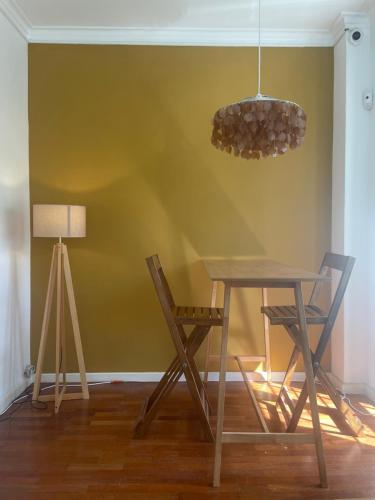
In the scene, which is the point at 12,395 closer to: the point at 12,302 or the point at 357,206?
the point at 12,302

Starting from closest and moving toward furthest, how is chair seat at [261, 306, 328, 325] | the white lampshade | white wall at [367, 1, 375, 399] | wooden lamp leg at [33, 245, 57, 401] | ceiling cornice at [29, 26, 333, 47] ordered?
chair seat at [261, 306, 328, 325]
the white lampshade
wooden lamp leg at [33, 245, 57, 401]
white wall at [367, 1, 375, 399]
ceiling cornice at [29, 26, 333, 47]

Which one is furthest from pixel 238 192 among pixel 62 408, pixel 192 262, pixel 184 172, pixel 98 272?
pixel 62 408

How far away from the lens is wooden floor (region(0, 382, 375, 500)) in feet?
5.72

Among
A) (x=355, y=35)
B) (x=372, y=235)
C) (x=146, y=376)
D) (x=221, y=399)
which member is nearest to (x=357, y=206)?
(x=372, y=235)

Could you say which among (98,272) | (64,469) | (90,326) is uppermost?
(98,272)

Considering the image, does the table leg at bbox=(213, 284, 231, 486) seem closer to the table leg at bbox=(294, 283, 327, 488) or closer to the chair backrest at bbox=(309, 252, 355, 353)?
the table leg at bbox=(294, 283, 327, 488)

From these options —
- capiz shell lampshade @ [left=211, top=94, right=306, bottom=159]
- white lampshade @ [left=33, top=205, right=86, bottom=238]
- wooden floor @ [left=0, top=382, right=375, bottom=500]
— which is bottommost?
wooden floor @ [left=0, top=382, right=375, bottom=500]

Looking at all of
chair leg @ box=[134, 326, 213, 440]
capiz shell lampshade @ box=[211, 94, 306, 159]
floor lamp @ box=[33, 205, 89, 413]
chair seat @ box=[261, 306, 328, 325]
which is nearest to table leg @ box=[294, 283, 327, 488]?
chair seat @ box=[261, 306, 328, 325]

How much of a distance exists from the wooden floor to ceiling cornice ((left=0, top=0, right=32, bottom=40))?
2.78 metres

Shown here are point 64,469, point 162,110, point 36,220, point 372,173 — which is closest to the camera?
point 64,469

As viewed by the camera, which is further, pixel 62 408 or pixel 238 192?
pixel 238 192

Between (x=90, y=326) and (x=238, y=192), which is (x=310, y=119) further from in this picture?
(x=90, y=326)

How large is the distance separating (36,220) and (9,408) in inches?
52.2

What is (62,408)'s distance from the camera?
2.55 metres
